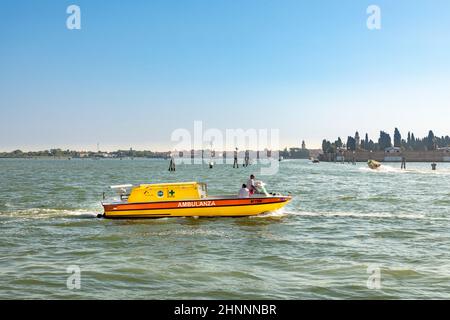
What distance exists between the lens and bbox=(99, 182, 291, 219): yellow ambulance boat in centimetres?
2606

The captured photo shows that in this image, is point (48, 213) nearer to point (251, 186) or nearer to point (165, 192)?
point (165, 192)

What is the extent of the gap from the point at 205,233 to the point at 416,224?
34.9 feet

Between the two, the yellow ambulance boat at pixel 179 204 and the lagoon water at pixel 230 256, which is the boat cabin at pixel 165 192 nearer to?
the yellow ambulance boat at pixel 179 204

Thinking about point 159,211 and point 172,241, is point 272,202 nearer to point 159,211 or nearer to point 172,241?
point 159,211

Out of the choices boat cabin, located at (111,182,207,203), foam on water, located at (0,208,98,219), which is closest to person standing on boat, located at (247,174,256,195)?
boat cabin, located at (111,182,207,203)

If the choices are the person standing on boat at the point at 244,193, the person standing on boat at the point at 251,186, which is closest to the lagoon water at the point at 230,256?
the person standing on boat at the point at 244,193

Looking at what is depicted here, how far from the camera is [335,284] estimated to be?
12.9 m

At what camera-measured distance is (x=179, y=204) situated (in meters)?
26.1

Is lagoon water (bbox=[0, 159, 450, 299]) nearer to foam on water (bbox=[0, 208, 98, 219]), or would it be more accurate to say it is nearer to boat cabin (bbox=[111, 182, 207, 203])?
foam on water (bbox=[0, 208, 98, 219])

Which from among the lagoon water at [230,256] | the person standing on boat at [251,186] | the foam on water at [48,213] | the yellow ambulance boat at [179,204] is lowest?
the lagoon water at [230,256]

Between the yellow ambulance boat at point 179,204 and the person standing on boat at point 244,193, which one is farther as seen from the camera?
the person standing on boat at point 244,193

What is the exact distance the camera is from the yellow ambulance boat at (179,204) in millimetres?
26062
